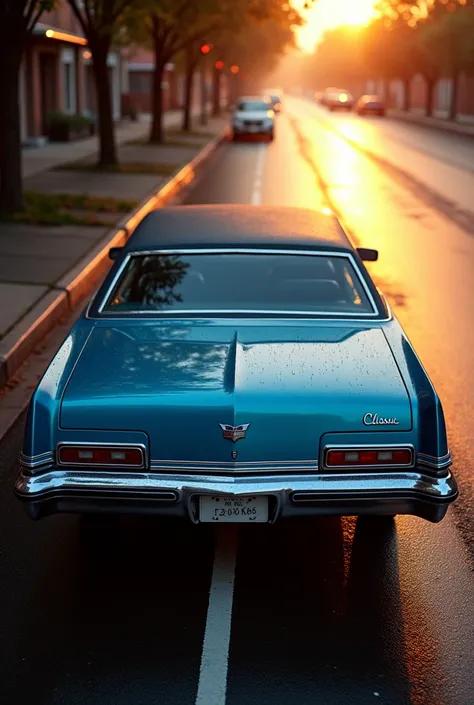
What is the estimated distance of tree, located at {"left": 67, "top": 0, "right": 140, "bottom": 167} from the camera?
23.0 metres

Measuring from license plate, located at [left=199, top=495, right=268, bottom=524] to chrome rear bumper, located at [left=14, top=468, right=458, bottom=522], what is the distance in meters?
0.03

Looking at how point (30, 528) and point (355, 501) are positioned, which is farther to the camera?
point (30, 528)

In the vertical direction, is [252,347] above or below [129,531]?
above

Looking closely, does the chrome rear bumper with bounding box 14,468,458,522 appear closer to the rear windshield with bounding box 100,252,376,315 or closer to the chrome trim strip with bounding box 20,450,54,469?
the chrome trim strip with bounding box 20,450,54,469

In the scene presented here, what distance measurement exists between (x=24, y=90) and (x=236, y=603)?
31.7 m

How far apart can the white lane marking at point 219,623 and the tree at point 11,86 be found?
11528mm

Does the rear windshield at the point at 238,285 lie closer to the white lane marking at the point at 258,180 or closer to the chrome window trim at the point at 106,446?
the chrome window trim at the point at 106,446

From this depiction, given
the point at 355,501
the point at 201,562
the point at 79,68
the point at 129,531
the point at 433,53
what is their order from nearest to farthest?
the point at 355,501
the point at 201,562
the point at 129,531
the point at 79,68
the point at 433,53

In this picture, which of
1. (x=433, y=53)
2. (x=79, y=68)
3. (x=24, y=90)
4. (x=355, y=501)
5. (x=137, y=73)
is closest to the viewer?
(x=355, y=501)

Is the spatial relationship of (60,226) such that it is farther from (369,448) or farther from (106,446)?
(369,448)

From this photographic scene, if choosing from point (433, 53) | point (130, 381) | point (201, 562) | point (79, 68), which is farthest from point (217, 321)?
point (433, 53)

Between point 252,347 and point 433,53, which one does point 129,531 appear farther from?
point 433,53

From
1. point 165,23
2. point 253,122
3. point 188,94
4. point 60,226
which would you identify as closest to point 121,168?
point 60,226

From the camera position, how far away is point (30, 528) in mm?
5301
